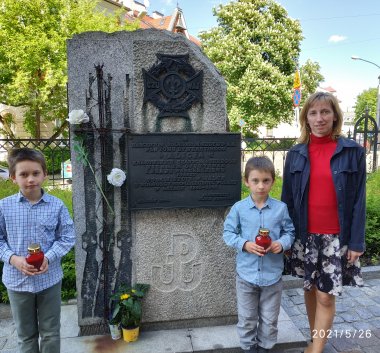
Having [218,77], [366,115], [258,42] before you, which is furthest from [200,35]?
[218,77]

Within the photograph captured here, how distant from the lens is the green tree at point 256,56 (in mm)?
20984

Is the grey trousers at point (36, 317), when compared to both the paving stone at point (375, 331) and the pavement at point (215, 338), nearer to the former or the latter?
the pavement at point (215, 338)

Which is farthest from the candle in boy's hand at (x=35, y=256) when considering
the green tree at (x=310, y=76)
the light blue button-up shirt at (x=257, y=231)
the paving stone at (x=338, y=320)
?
the green tree at (x=310, y=76)

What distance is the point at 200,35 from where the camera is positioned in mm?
23250

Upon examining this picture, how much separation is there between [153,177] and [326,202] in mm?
1362

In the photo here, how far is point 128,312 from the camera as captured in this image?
2791 millimetres

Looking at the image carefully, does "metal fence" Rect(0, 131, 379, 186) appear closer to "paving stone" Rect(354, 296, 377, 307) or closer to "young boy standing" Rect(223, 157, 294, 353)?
"paving stone" Rect(354, 296, 377, 307)

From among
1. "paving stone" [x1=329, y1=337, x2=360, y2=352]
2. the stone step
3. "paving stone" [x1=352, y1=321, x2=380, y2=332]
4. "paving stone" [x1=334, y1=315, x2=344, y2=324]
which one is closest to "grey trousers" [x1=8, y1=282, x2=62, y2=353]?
the stone step

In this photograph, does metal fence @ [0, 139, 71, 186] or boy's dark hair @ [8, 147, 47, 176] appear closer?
boy's dark hair @ [8, 147, 47, 176]

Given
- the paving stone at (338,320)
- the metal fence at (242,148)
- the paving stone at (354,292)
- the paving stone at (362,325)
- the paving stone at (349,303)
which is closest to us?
the paving stone at (362,325)

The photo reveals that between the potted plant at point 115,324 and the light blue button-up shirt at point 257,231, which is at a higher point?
the light blue button-up shirt at point 257,231

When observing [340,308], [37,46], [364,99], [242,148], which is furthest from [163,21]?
[340,308]

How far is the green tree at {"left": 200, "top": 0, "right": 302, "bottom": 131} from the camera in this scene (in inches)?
826

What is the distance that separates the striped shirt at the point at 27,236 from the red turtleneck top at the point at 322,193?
173 centimetres
